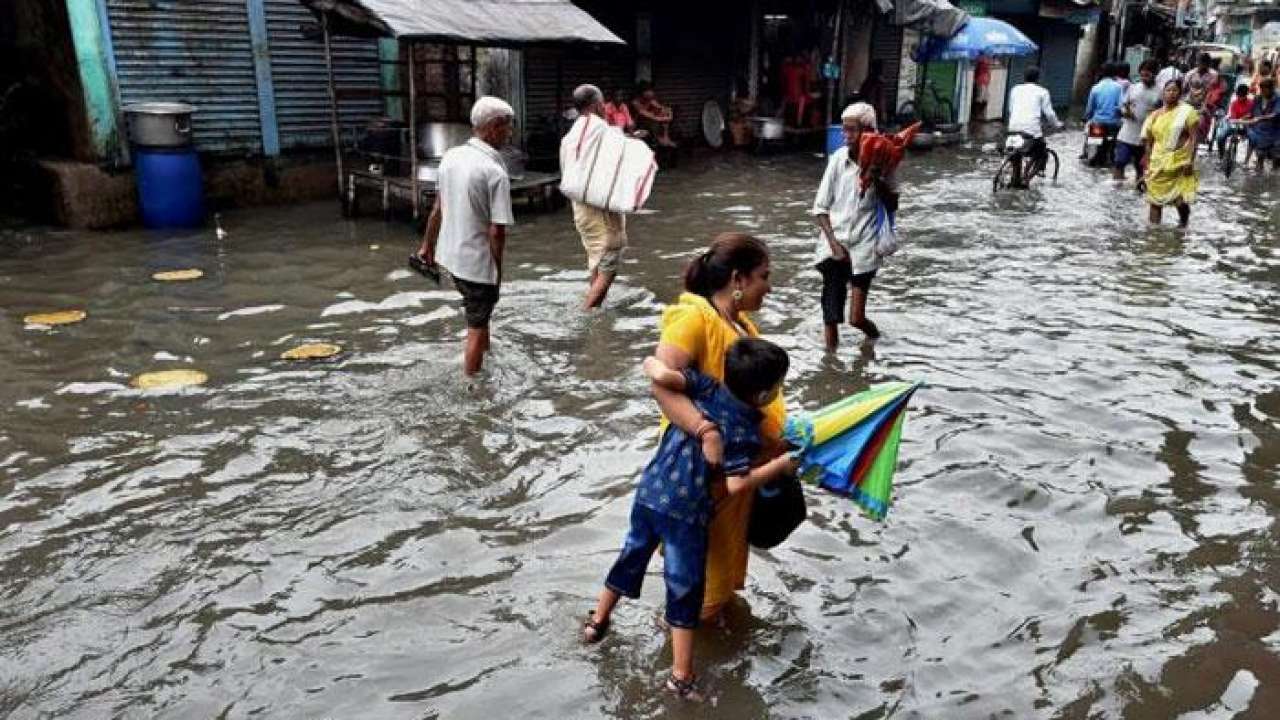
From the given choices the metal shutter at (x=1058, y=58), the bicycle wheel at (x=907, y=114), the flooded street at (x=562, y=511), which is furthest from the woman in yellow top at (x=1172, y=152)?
the metal shutter at (x=1058, y=58)

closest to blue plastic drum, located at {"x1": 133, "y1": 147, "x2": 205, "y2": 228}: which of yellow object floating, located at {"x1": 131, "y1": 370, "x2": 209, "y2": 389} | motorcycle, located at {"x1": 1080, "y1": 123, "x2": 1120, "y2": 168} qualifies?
yellow object floating, located at {"x1": 131, "y1": 370, "x2": 209, "y2": 389}

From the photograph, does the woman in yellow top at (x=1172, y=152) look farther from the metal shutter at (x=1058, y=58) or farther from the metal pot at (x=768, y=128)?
the metal shutter at (x=1058, y=58)

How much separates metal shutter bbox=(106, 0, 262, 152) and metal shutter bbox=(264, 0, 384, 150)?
0.36 m

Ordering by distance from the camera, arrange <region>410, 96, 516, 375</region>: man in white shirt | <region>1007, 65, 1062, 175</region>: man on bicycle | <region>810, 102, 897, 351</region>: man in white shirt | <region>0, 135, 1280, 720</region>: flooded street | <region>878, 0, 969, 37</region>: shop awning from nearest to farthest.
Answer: <region>0, 135, 1280, 720</region>: flooded street, <region>410, 96, 516, 375</region>: man in white shirt, <region>810, 102, 897, 351</region>: man in white shirt, <region>1007, 65, 1062, 175</region>: man on bicycle, <region>878, 0, 969, 37</region>: shop awning

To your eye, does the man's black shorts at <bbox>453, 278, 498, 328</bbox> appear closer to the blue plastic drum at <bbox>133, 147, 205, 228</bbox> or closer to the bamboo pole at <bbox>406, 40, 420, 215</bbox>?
the bamboo pole at <bbox>406, 40, 420, 215</bbox>

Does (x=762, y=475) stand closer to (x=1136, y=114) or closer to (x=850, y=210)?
(x=850, y=210)

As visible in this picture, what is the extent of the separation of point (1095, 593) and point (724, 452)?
2060 millimetres

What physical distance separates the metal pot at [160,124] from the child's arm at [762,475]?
9671 millimetres

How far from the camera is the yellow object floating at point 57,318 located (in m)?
7.39

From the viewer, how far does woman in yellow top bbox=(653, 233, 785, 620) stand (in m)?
3.07

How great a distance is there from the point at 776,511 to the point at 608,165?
15.6 feet

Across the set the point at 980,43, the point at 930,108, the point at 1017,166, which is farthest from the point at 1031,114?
the point at 930,108

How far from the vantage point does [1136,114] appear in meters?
15.1

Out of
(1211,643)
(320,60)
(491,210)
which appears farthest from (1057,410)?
(320,60)
